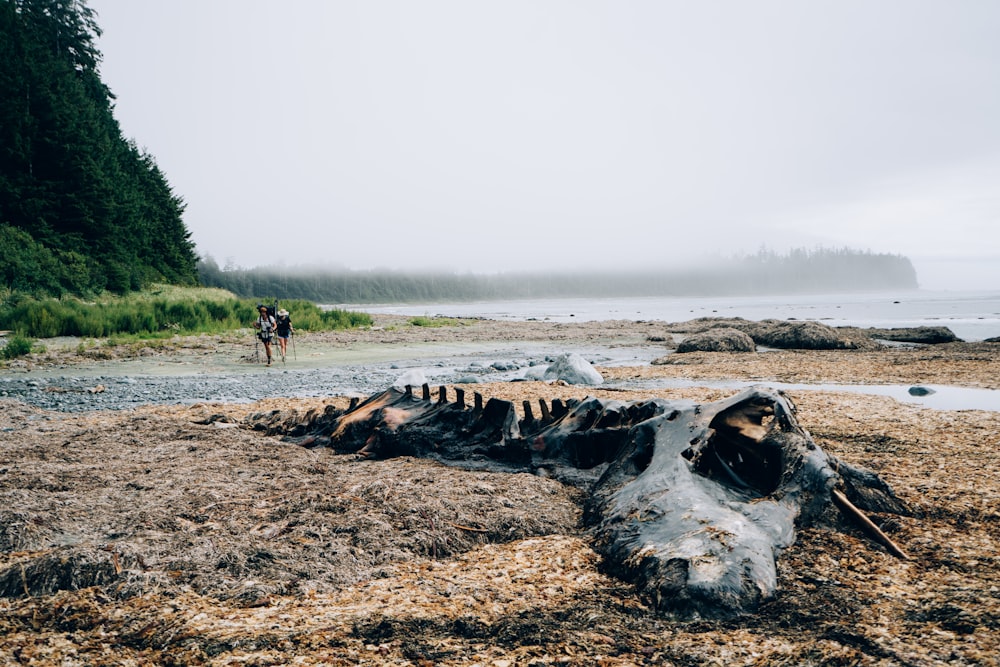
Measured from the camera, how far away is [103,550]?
112 inches

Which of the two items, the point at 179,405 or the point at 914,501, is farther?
the point at 179,405

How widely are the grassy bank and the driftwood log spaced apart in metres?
19.4

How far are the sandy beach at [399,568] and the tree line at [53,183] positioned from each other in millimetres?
25532

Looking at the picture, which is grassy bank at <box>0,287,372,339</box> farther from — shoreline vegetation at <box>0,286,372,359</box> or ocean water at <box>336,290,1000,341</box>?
ocean water at <box>336,290,1000,341</box>

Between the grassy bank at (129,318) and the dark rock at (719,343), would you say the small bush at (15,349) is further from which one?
the dark rock at (719,343)

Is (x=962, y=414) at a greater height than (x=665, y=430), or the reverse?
(x=665, y=430)

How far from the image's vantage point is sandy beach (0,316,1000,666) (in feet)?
6.88

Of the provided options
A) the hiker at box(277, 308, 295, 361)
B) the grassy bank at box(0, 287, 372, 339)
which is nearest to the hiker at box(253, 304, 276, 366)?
the hiker at box(277, 308, 295, 361)

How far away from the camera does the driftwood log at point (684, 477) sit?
2416 mm

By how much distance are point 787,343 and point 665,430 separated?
58.9 ft

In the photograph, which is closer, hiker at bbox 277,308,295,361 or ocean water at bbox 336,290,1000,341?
hiker at bbox 277,308,295,361

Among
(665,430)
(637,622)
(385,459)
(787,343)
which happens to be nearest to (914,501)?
(665,430)

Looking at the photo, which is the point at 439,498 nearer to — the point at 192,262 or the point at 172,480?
the point at 172,480

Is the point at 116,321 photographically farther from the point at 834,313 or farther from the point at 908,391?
the point at 834,313
